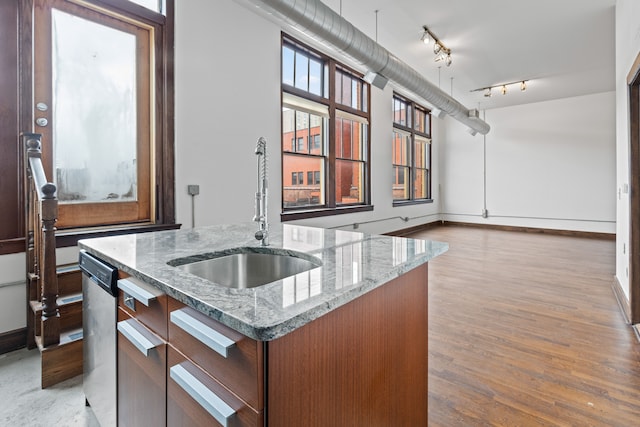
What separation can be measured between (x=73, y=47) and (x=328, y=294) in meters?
3.21

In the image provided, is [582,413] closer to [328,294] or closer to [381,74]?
[328,294]

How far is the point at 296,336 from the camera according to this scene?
78cm

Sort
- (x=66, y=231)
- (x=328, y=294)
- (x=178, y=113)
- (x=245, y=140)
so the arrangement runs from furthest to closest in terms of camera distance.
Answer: (x=245, y=140) → (x=178, y=113) → (x=66, y=231) → (x=328, y=294)

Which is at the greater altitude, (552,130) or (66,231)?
(552,130)

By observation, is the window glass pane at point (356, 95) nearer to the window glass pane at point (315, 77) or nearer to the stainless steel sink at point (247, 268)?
the window glass pane at point (315, 77)

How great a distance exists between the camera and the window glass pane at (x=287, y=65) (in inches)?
179

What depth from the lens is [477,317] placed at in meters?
2.92

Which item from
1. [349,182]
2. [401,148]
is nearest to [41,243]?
[349,182]

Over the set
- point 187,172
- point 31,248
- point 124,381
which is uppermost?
point 187,172

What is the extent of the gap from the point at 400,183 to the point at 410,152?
0.83 m

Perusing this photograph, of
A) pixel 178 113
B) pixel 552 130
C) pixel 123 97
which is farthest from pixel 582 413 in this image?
pixel 552 130

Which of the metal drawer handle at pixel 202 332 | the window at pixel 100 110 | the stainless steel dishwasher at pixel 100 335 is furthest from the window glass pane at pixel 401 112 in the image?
the metal drawer handle at pixel 202 332

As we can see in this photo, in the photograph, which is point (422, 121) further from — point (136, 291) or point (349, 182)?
point (136, 291)

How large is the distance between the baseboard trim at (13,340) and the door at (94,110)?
0.85m
